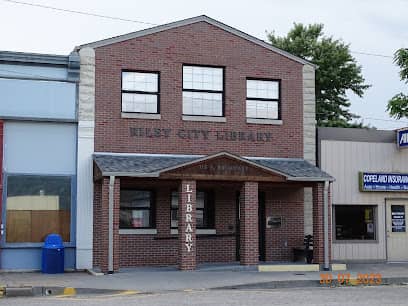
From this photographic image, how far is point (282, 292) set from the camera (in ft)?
53.0

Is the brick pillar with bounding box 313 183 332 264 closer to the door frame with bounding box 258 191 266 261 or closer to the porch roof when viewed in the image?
the porch roof

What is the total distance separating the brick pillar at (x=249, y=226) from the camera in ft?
67.8

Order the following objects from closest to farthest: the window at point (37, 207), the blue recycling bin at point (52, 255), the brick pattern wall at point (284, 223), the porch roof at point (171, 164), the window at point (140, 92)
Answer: the porch roof at point (171, 164) < the blue recycling bin at point (52, 255) < the window at point (37, 207) < the window at point (140, 92) < the brick pattern wall at point (284, 223)

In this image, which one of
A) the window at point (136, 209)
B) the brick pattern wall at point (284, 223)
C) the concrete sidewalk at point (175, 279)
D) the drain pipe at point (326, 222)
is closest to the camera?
the concrete sidewalk at point (175, 279)

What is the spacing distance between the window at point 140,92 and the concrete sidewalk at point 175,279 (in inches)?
191

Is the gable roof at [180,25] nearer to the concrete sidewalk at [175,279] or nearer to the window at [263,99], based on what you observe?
the window at [263,99]

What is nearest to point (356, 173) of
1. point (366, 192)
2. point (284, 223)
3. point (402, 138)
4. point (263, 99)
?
point (366, 192)

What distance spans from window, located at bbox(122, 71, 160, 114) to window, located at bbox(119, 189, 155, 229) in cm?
254

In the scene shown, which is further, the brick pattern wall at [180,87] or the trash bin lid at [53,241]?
the brick pattern wall at [180,87]

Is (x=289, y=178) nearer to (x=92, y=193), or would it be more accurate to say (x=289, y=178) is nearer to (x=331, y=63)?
(x=92, y=193)

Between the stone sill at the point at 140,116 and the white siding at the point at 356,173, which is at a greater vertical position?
the stone sill at the point at 140,116

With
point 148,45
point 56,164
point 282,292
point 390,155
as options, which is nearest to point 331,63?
point 390,155

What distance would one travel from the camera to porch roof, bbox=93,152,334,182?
1980 cm
